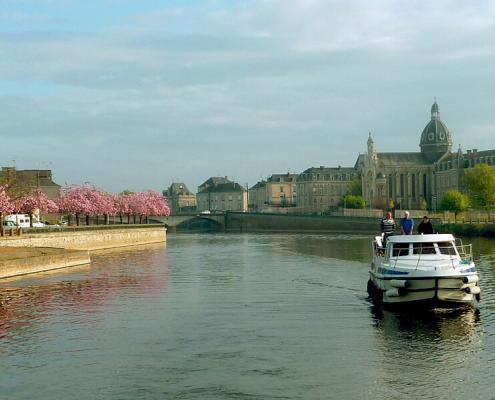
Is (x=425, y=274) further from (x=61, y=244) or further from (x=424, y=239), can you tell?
(x=61, y=244)

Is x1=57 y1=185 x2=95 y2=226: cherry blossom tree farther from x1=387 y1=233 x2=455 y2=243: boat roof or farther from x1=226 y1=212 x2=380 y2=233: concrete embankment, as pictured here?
x1=387 y1=233 x2=455 y2=243: boat roof

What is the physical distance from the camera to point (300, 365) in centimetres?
2595

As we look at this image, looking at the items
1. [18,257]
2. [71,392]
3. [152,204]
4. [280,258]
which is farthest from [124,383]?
[152,204]

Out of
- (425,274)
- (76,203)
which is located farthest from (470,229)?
(425,274)

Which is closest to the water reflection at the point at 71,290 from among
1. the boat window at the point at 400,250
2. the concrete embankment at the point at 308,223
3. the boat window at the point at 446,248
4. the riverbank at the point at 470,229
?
the boat window at the point at 400,250

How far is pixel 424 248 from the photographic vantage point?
36.8 metres

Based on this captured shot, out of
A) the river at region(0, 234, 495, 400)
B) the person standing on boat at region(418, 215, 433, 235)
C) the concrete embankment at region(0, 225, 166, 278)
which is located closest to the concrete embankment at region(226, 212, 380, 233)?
the concrete embankment at region(0, 225, 166, 278)

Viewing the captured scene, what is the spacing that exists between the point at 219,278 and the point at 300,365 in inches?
1166

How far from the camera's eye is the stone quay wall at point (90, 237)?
75.9 meters

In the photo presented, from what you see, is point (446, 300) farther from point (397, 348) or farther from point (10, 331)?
point (10, 331)

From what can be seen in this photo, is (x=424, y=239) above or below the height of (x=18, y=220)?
below

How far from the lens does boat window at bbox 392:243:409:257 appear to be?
36.9m

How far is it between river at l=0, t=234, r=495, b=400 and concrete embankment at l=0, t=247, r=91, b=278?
12.6 ft

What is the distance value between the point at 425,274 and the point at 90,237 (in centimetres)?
6640
